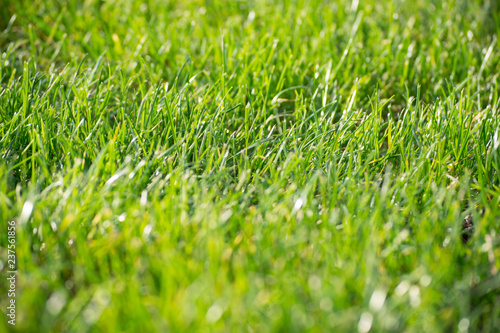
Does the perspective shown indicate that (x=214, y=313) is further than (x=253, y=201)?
No

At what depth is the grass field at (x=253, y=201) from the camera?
43.4 inches

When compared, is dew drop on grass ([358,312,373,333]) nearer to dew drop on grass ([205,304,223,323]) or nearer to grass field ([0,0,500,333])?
grass field ([0,0,500,333])

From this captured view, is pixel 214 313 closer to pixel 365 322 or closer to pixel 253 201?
pixel 365 322

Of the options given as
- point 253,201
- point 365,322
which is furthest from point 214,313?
point 253,201

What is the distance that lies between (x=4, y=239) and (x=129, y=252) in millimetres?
361

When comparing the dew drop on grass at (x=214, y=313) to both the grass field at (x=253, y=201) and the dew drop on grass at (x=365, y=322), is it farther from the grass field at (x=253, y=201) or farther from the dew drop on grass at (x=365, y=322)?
the dew drop on grass at (x=365, y=322)

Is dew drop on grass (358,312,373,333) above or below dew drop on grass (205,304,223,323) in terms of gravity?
below

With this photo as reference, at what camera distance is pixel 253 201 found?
1.57m

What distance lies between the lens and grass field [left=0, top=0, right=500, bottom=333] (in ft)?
3.61

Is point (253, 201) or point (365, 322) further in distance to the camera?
point (253, 201)

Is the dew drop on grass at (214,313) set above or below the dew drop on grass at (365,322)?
above

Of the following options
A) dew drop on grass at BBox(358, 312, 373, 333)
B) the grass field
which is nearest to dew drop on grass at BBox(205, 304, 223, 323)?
the grass field

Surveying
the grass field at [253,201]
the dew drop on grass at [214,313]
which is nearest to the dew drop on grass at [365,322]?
the grass field at [253,201]

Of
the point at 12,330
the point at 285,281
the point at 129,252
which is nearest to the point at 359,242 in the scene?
the point at 285,281
